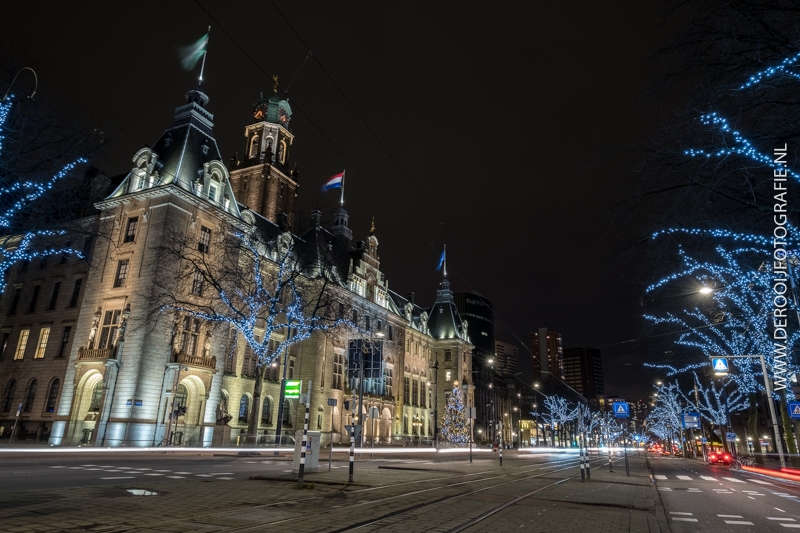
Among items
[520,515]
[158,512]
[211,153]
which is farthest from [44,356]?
[520,515]

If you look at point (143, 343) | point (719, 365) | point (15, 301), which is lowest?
point (719, 365)

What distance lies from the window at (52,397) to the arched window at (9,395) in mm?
4301

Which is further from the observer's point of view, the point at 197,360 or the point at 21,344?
the point at 21,344

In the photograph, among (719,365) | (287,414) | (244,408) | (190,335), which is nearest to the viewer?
(719,365)

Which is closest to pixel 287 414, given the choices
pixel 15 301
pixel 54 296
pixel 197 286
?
pixel 197 286

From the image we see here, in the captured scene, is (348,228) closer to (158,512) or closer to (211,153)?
(211,153)

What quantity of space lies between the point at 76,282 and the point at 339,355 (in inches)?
1084

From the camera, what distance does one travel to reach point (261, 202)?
214 ft

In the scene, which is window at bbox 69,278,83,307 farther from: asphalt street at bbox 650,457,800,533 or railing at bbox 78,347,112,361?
asphalt street at bbox 650,457,800,533

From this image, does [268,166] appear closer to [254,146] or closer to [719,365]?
[254,146]

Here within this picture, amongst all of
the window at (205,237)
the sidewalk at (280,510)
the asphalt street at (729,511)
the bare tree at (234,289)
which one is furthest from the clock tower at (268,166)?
the asphalt street at (729,511)

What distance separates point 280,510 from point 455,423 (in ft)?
222

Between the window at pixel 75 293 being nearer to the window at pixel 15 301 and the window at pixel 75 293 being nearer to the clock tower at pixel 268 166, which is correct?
the window at pixel 15 301

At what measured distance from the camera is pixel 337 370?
5741 centimetres
